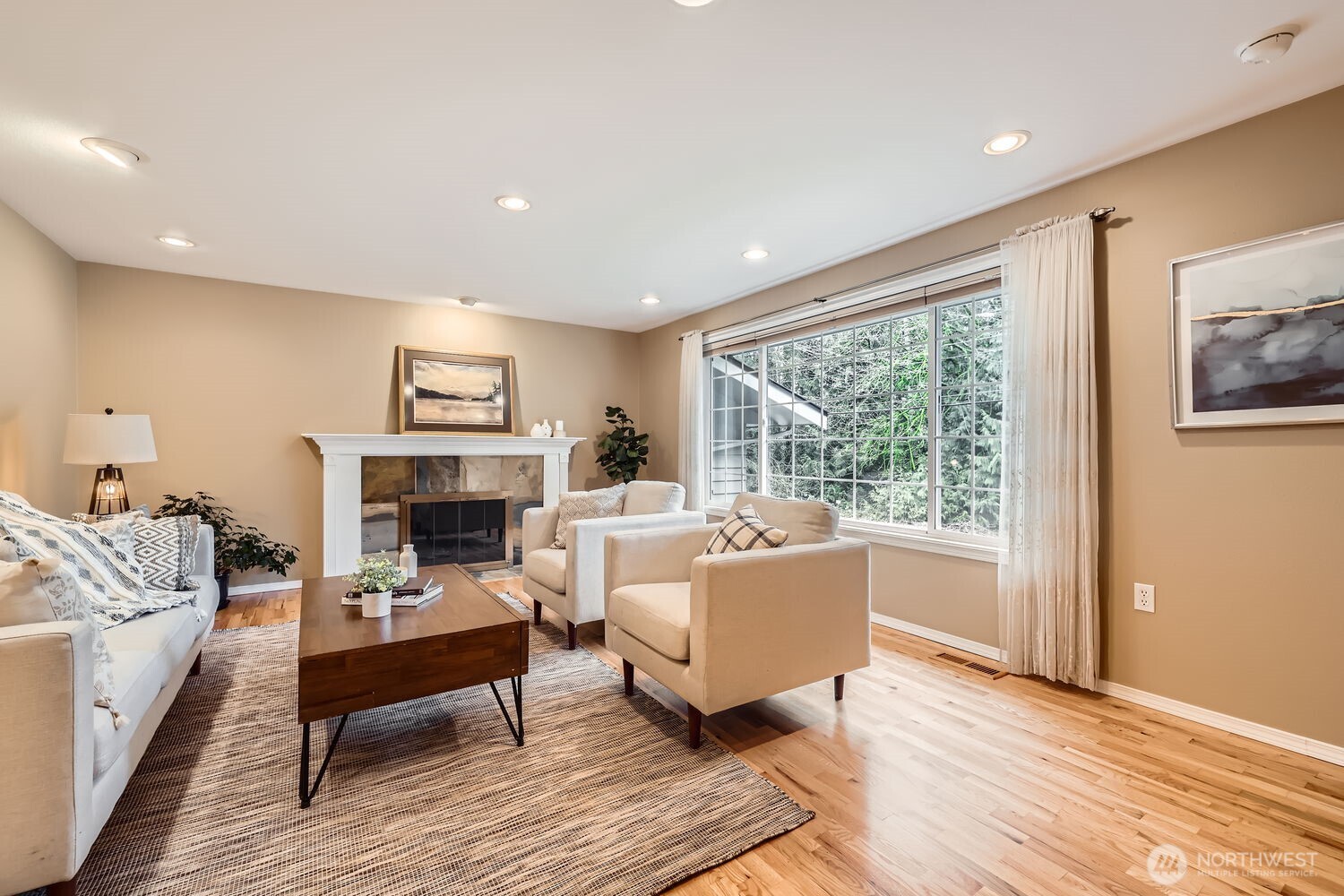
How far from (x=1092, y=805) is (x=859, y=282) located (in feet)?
9.59

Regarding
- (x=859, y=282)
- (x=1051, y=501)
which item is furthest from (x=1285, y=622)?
(x=859, y=282)

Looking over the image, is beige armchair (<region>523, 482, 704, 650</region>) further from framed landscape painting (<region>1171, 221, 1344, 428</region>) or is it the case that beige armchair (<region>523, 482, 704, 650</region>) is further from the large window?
framed landscape painting (<region>1171, 221, 1344, 428</region>)

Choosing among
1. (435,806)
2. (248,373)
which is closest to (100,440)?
(248,373)

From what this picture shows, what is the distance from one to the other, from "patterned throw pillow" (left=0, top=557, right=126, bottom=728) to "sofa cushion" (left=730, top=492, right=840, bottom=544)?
2.28m

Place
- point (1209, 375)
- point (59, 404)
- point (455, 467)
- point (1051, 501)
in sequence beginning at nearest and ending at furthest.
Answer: point (1209, 375) < point (1051, 501) < point (59, 404) < point (455, 467)

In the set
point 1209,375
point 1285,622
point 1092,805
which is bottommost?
point 1092,805

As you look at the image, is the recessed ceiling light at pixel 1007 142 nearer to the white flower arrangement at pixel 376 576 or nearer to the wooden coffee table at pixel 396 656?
the wooden coffee table at pixel 396 656

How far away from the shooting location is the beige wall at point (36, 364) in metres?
2.98

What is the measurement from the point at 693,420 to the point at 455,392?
2119 mm

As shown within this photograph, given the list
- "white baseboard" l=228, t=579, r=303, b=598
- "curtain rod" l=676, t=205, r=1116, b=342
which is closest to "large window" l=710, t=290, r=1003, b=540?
"curtain rod" l=676, t=205, r=1116, b=342

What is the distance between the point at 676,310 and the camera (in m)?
5.31

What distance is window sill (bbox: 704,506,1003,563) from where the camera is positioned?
10.1ft

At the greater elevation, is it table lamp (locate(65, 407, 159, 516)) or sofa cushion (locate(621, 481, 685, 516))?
table lamp (locate(65, 407, 159, 516))

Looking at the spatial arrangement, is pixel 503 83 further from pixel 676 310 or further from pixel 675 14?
pixel 676 310
